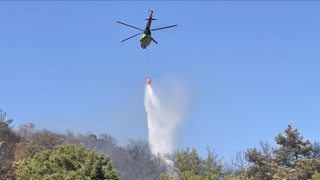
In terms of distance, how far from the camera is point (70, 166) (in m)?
27.1

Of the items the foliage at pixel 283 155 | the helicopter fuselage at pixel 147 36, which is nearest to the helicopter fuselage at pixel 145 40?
the helicopter fuselage at pixel 147 36

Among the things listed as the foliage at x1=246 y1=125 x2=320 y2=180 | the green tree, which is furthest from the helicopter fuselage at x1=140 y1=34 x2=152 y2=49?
the foliage at x1=246 y1=125 x2=320 y2=180

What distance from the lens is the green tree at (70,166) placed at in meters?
26.2

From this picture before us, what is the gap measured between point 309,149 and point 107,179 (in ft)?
127

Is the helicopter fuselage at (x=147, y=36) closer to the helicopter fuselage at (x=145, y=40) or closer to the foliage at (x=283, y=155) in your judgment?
the helicopter fuselage at (x=145, y=40)

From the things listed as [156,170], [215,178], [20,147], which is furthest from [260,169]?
[156,170]

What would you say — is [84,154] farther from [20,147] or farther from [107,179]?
[20,147]

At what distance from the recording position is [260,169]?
57562 mm

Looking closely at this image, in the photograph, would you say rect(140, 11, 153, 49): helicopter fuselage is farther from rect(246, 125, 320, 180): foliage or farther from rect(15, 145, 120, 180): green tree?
rect(246, 125, 320, 180): foliage

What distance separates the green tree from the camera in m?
26.2

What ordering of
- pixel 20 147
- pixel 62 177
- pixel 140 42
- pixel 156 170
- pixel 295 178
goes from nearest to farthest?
1. pixel 140 42
2. pixel 62 177
3. pixel 295 178
4. pixel 20 147
5. pixel 156 170

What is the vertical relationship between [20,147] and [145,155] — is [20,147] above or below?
below

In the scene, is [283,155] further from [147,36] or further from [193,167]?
[147,36]

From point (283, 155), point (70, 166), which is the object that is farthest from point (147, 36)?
point (283, 155)
